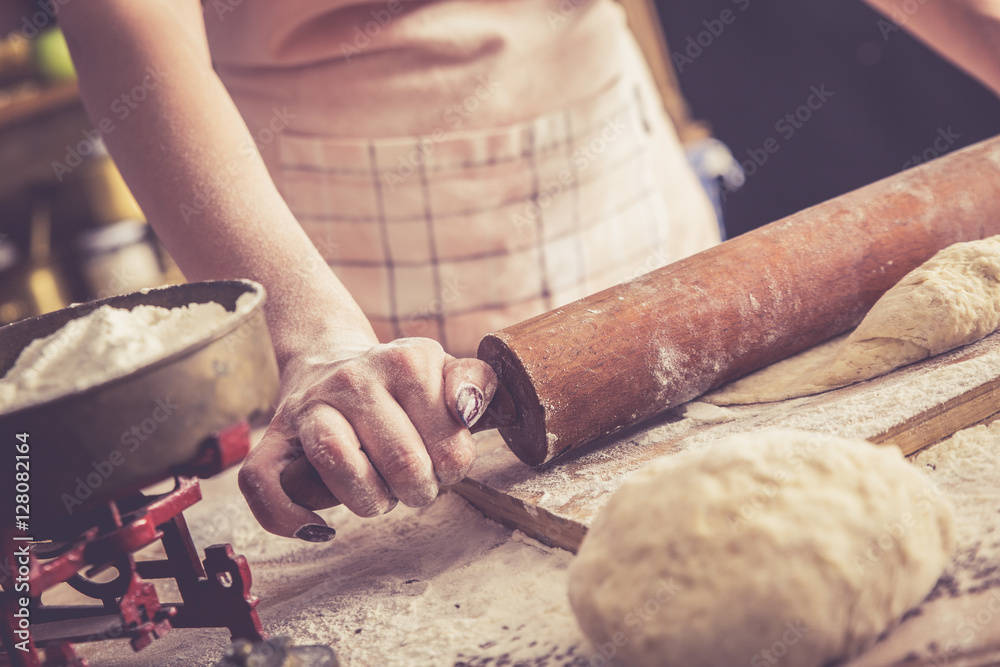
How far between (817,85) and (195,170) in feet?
12.4

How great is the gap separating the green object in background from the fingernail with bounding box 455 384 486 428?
371 cm

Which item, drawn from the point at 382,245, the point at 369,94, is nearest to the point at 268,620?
the point at 382,245

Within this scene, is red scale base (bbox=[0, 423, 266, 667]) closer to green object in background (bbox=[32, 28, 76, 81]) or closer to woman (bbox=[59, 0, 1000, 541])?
woman (bbox=[59, 0, 1000, 541])

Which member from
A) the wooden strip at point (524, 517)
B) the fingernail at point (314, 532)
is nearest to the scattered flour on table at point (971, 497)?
the wooden strip at point (524, 517)

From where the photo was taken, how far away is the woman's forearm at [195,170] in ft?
4.41

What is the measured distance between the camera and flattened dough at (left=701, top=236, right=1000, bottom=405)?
1.34m

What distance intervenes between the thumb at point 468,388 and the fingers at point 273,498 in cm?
24

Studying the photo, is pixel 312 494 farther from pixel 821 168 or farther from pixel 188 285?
pixel 821 168

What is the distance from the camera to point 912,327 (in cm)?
135

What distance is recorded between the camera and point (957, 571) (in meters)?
0.89

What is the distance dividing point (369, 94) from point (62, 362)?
3.93 ft

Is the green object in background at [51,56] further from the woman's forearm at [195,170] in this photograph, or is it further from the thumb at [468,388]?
the thumb at [468,388]

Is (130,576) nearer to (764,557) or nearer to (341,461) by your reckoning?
(341,461)

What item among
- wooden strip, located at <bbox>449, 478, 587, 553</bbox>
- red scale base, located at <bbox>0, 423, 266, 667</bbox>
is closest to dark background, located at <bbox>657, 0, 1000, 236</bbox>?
wooden strip, located at <bbox>449, 478, 587, 553</bbox>
